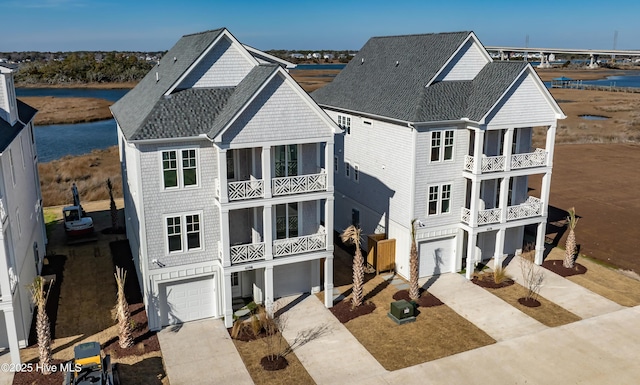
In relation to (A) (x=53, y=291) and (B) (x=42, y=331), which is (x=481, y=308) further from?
(A) (x=53, y=291)

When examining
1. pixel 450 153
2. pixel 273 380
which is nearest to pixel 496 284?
pixel 450 153

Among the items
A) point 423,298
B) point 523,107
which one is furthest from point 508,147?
point 423,298

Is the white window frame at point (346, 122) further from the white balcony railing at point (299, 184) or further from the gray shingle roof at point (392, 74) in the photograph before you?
the white balcony railing at point (299, 184)

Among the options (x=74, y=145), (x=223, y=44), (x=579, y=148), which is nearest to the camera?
(x=223, y=44)

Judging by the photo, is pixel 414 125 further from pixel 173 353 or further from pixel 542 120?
pixel 173 353

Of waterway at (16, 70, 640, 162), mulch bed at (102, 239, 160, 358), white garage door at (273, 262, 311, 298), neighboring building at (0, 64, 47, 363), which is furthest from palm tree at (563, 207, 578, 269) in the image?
waterway at (16, 70, 640, 162)

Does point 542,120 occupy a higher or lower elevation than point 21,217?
higher
